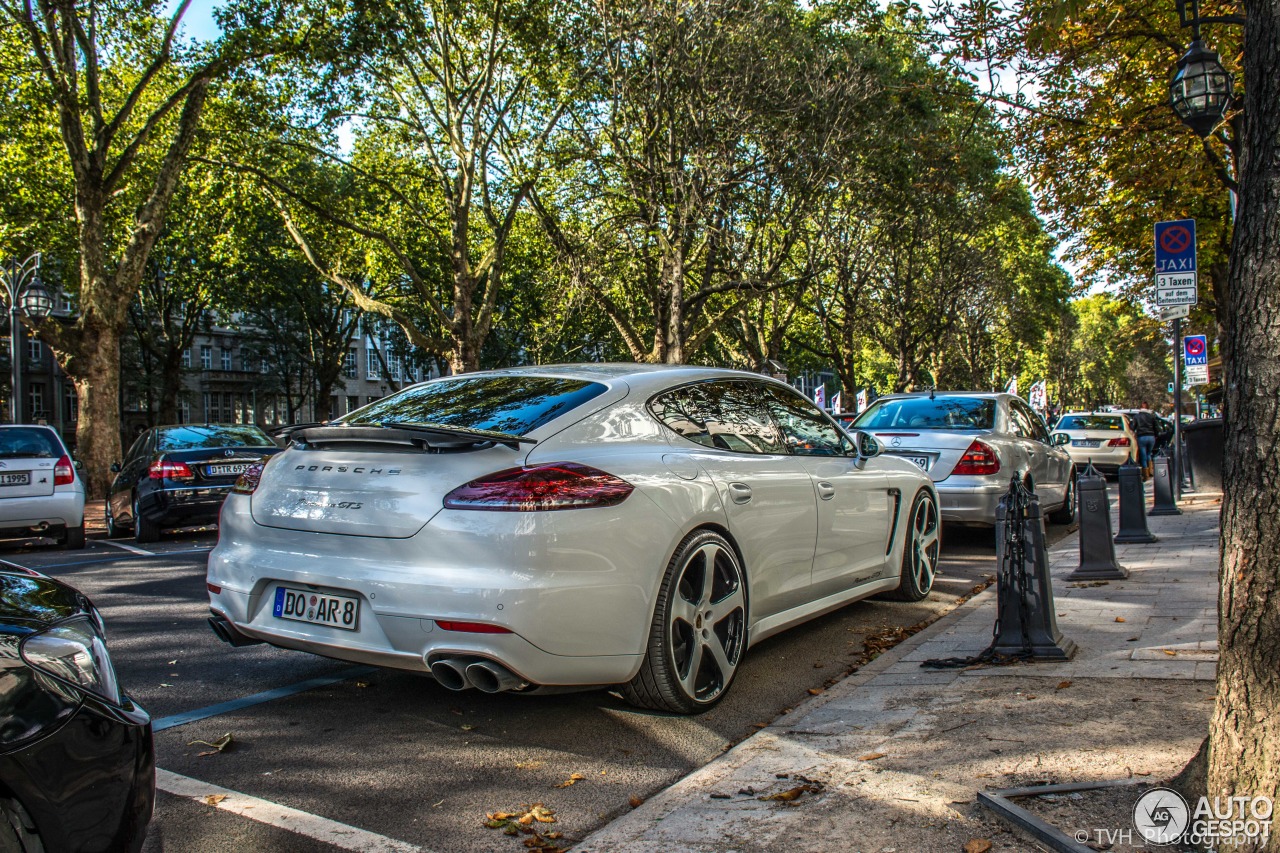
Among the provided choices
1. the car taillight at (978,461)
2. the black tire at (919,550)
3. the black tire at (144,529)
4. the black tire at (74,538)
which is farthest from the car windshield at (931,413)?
the black tire at (74,538)

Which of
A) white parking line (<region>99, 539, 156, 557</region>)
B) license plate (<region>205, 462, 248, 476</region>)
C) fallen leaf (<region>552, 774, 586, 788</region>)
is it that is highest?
license plate (<region>205, 462, 248, 476</region>)

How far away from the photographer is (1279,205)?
251 cm

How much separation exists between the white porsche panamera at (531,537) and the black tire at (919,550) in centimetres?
179

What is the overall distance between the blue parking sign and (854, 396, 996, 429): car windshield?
2.84 meters

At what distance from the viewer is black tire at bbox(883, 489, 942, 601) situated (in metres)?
6.79

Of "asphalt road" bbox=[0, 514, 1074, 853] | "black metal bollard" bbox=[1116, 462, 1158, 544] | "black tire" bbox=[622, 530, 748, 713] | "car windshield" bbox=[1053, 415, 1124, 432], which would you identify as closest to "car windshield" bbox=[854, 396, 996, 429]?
"black metal bollard" bbox=[1116, 462, 1158, 544]

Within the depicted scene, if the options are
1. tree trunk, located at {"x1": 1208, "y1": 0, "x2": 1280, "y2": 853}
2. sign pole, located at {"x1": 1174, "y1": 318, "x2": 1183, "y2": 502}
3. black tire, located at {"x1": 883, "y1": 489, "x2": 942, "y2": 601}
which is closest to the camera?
tree trunk, located at {"x1": 1208, "y1": 0, "x2": 1280, "y2": 853}

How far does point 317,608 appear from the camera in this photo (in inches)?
160

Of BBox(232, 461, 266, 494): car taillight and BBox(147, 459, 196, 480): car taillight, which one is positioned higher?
BBox(232, 461, 266, 494): car taillight

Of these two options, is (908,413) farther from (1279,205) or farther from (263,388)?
(263,388)

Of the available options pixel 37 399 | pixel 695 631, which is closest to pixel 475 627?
pixel 695 631

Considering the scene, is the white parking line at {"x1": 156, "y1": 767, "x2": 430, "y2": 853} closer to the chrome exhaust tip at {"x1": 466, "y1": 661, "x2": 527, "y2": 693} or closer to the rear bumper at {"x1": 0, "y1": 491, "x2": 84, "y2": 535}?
the chrome exhaust tip at {"x1": 466, "y1": 661, "x2": 527, "y2": 693}

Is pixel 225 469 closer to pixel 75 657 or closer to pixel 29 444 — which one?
pixel 29 444

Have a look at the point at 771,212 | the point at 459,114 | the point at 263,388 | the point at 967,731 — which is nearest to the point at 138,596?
the point at 967,731
